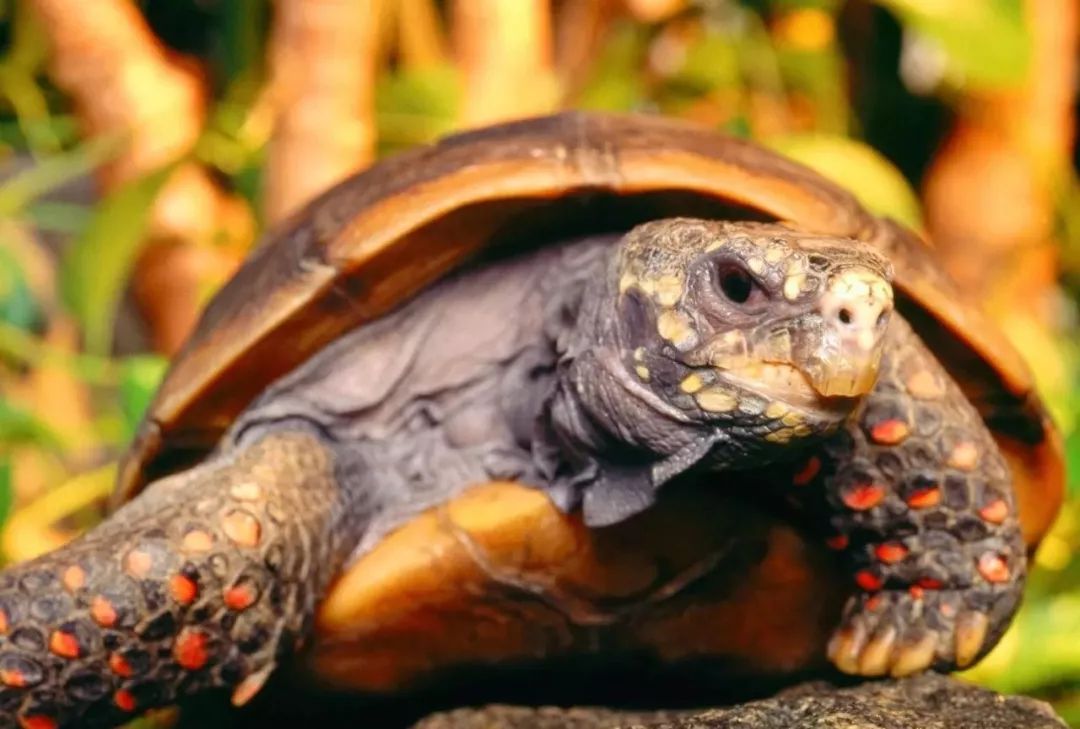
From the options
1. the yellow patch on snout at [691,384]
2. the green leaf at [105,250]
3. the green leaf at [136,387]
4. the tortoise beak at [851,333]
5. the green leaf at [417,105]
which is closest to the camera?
the tortoise beak at [851,333]

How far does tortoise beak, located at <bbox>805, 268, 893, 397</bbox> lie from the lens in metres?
1.03

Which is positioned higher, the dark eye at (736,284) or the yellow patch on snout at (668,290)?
the dark eye at (736,284)

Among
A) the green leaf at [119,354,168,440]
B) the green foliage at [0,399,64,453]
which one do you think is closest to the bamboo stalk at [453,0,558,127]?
the green leaf at [119,354,168,440]

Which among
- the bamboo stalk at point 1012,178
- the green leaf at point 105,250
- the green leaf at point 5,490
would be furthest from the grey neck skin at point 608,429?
the bamboo stalk at point 1012,178

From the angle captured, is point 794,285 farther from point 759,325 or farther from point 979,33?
point 979,33

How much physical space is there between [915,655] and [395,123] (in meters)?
2.46

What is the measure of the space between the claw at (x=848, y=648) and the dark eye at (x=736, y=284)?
550 millimetres

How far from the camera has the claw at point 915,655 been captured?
138cm

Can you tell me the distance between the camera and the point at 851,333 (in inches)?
40.5

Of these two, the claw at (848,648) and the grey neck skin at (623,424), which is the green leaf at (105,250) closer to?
the grey neck skin at (623,424)

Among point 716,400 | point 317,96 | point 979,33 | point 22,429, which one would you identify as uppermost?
point 979,33

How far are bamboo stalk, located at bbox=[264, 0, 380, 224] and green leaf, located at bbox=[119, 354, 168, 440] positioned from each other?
517 millimetres

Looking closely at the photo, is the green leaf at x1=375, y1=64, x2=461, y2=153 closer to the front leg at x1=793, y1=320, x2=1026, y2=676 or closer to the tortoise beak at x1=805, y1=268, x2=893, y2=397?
the front leg at x1=793, y1=320, x2=1026, y2=676

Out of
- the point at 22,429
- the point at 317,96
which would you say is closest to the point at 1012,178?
the point at 317,96
